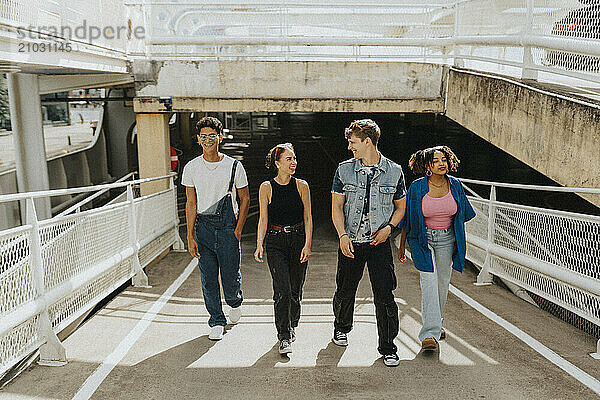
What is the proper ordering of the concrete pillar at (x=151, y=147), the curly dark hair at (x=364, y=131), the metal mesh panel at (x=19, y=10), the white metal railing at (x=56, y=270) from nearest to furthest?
the white metal railing at (x=56, y=270), the curly dark hair at (x=364, y=131), the metal mesh panel at (x=19, y=10), the concrete pillar at (x=151, y=147)

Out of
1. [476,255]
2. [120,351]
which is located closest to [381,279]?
[120,351]

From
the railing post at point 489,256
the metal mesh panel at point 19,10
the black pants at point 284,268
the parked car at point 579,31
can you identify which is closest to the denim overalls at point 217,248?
the black pants at point 284,268

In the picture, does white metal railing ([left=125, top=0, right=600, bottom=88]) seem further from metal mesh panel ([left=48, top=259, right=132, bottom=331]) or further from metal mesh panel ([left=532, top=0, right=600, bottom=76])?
metal mesh panel ([left=48, top=259, right=132, bottom=331])

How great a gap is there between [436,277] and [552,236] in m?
1.69

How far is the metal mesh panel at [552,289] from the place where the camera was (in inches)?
205

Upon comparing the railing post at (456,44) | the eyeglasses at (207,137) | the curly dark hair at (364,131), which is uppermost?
the railing post at (456,44)

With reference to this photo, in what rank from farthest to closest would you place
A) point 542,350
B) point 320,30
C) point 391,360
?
point 320,30 < point 542,350 < point 391,360

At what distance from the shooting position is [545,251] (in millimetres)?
6074

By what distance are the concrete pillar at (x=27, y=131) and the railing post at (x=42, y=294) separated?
6.54m

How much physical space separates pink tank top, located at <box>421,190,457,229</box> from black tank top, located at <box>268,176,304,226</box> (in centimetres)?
108

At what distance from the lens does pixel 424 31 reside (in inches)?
456

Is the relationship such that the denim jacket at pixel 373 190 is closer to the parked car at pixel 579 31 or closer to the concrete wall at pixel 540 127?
the concrete wall at pixel 540 127

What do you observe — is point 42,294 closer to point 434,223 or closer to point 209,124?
point 209,124

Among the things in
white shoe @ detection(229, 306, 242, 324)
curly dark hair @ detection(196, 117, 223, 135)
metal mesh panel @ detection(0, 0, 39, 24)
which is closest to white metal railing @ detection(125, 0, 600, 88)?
metal mesh panel @ detection(0, 0, 39, 24)
